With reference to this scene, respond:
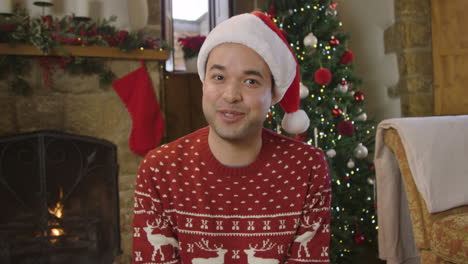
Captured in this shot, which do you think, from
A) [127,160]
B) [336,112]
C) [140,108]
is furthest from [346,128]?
[127,160]

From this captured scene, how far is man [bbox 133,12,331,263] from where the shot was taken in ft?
3.42

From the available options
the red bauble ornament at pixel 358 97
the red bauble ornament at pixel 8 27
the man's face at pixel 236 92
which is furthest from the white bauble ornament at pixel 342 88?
the red bauble ornament at pixel 8 27

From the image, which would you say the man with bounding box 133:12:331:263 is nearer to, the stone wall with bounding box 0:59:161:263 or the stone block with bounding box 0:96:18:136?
the stone wall with bounding box 0:59:161:263

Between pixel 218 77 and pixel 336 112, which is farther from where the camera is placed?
pixel 336 112

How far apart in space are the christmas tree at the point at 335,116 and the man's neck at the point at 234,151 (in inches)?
48.1

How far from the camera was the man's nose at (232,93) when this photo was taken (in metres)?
1.01

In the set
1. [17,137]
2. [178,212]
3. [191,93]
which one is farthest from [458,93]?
[17,137]

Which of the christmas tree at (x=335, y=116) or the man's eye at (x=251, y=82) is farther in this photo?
the christmas tree at (x=335, y=116)

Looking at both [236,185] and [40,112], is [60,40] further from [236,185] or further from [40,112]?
[236,185]

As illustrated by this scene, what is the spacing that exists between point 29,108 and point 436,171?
2.17 metres

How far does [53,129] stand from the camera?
2.32 m

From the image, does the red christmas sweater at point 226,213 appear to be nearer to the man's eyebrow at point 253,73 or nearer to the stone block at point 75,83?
the man's eyebrow at point 253,73

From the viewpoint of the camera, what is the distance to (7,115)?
7.32 feet

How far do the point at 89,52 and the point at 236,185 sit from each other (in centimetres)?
159
